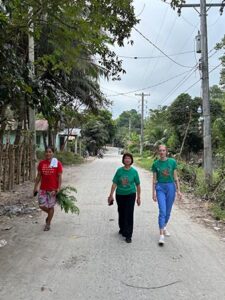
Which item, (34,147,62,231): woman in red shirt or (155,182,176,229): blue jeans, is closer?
(155,182,176,229): blue jeans

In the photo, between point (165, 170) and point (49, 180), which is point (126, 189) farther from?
point (49, 180)

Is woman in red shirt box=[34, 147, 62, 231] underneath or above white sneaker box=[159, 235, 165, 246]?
above

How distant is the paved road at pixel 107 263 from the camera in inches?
196

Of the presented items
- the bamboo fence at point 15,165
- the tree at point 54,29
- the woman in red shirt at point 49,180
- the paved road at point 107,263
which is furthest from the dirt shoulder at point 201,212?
the bamboo fence at point 15,165

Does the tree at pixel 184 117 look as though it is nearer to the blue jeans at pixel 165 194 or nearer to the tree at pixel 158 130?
the tree at pixel 158 130

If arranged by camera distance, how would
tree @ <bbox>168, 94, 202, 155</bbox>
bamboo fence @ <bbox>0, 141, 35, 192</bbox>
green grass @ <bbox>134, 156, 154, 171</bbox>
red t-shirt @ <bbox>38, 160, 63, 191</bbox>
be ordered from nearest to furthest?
red t-shirt @ <bbox>38, 160, 63, 191</bbox>
bamboo fence @ <bbox>0, 141, 35, 192</bbox>
green grass @ <bbox>134, 156, 154, 171</bbox>
tree @ <bbox>168, 94, 202, 155</bbox>

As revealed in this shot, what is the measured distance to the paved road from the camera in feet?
16.4

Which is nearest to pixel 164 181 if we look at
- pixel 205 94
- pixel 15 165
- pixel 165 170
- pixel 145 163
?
pixel 165 170

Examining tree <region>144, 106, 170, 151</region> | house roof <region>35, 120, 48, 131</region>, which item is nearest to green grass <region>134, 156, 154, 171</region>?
tree <region>144, 106, 170, 151</region>

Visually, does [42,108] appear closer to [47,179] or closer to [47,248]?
[47,179]

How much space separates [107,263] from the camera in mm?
6129

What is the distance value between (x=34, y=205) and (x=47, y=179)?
12.2 feet

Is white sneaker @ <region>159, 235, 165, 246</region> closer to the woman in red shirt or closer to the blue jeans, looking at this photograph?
the blue jeans

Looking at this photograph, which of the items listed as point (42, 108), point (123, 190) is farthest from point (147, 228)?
point (42, 108)
